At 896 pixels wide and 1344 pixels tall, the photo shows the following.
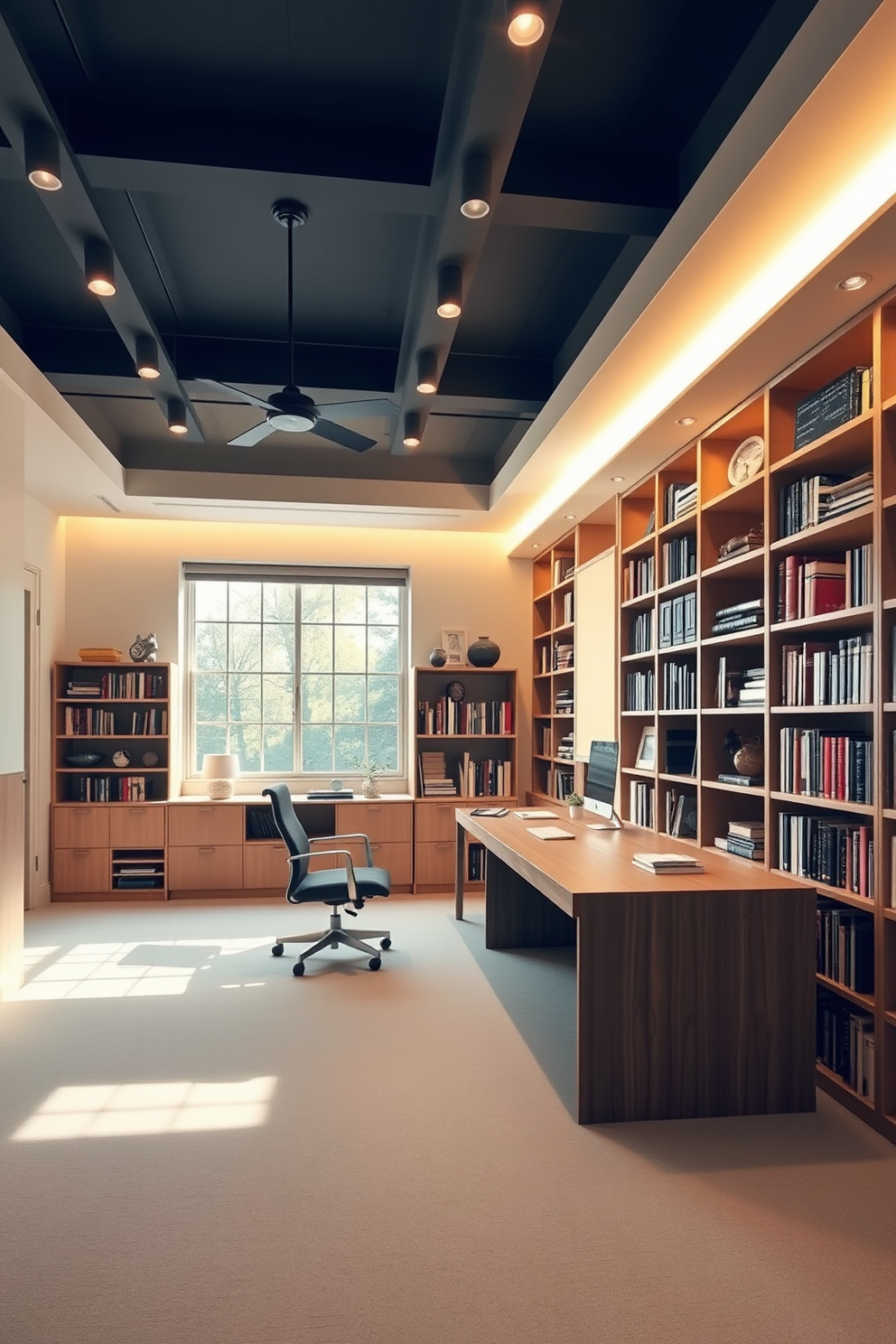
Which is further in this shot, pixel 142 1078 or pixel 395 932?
pixel 395 932

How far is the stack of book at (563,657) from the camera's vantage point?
6.66 meters

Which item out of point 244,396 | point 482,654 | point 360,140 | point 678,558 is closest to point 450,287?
point 360,140

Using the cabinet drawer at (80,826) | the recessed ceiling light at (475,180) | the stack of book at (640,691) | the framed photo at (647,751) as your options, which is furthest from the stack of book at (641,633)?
the cabinet drawer at (80,826)

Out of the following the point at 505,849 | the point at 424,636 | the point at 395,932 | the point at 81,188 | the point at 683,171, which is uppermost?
the point at 683,171

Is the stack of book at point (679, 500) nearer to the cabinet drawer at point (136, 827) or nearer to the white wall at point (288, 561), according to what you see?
the white wall at point (288, 561)

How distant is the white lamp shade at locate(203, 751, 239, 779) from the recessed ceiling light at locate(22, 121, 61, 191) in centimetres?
482

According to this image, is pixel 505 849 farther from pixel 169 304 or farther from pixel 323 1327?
pixel 169 304

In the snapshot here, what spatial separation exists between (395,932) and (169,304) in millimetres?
3922

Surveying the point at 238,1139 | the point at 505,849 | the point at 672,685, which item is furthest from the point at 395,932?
the point at 238,1139

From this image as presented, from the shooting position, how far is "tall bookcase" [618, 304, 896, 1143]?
2832mm

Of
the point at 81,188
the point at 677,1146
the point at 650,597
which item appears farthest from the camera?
the point at 650,597

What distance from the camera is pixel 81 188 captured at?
114 inches

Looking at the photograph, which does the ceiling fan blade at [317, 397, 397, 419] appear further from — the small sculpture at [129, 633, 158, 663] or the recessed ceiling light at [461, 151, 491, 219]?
the small sculpture at [129, 633, 158, 663]

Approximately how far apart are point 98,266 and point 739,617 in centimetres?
306
